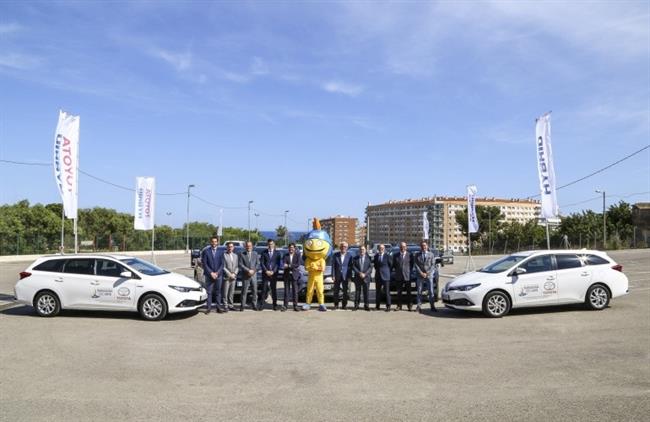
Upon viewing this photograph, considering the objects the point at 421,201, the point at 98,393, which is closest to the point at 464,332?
the point at 98,393

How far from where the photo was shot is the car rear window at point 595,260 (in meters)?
12.6

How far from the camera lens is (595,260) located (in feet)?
41.4

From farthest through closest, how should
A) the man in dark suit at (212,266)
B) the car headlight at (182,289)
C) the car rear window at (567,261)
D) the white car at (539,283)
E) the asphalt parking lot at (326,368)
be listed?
1. the man in dark suit at (212,266)
2. the car rear window at (567,261)
3. the white car at (539,283)
4. the car headlight at (182,289)
5. the asphalt parking lot at (326,368)

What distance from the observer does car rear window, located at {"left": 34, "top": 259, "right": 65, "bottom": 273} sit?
39.1ft

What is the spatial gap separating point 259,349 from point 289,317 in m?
3.47

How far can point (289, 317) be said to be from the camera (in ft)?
39.3

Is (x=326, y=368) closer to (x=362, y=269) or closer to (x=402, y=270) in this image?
(x=362, y=269)

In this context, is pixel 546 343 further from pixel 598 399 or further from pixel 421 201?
pixel 421 201

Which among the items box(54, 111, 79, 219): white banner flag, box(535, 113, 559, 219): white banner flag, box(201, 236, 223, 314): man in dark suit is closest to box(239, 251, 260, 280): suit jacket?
box(201, 236, 223, 314): man in dark suit

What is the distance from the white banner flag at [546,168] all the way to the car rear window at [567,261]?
5921 millimetres

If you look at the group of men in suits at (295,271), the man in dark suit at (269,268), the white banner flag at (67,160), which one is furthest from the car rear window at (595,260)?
the white banner flag at (67,160)

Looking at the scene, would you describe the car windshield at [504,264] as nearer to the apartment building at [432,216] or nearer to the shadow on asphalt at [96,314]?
the shadow on asphalt at [96,314]

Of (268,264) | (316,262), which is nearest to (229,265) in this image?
(268,264)

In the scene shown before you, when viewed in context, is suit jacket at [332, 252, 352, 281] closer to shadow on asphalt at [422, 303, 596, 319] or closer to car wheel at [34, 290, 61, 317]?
shadow on asphalt at [422, 303, 596, 319]
